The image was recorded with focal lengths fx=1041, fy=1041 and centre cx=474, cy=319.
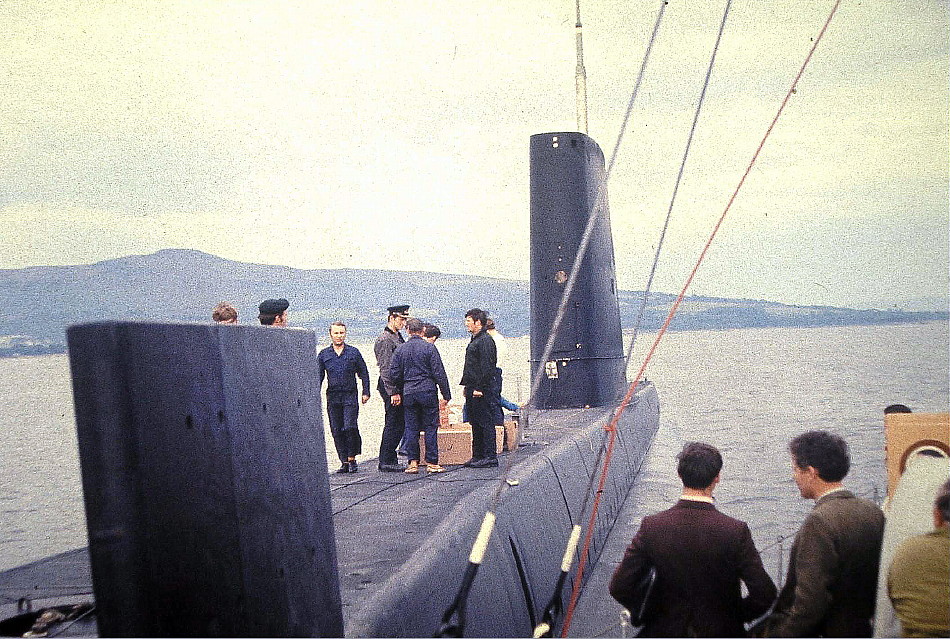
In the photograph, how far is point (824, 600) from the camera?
3.40 metres

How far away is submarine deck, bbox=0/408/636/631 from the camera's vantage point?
5262 millimetres

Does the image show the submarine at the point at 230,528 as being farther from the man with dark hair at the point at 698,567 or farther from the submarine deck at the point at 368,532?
the man with dark hair at the point at 698,567

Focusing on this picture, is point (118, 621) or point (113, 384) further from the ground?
point (113, 384)

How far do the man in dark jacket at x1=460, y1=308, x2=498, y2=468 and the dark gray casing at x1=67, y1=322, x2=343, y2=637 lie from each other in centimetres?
592

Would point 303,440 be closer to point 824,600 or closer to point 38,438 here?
point 824,600

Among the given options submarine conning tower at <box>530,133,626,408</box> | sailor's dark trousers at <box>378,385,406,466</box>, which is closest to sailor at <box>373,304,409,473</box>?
sailor's dark trousers at <box>378,385,406,466</box>

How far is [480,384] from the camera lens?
966 cm

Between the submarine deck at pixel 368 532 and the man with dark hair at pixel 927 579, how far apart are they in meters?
1.41

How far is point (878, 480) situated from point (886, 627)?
16.7m

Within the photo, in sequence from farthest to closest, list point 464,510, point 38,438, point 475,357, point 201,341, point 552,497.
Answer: point 38,438
point 475,357
point 552,497
point 464,510
point 201,341

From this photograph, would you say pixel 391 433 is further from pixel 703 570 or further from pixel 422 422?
pixel 703 570

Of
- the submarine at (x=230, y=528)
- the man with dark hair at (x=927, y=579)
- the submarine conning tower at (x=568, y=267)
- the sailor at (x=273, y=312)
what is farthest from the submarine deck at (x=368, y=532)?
the submarine conning tower at (x=568, y=267)

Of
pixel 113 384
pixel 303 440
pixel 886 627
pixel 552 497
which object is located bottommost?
pixel 552 497

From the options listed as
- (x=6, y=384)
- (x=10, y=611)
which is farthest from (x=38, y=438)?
(x=6, y=384)
